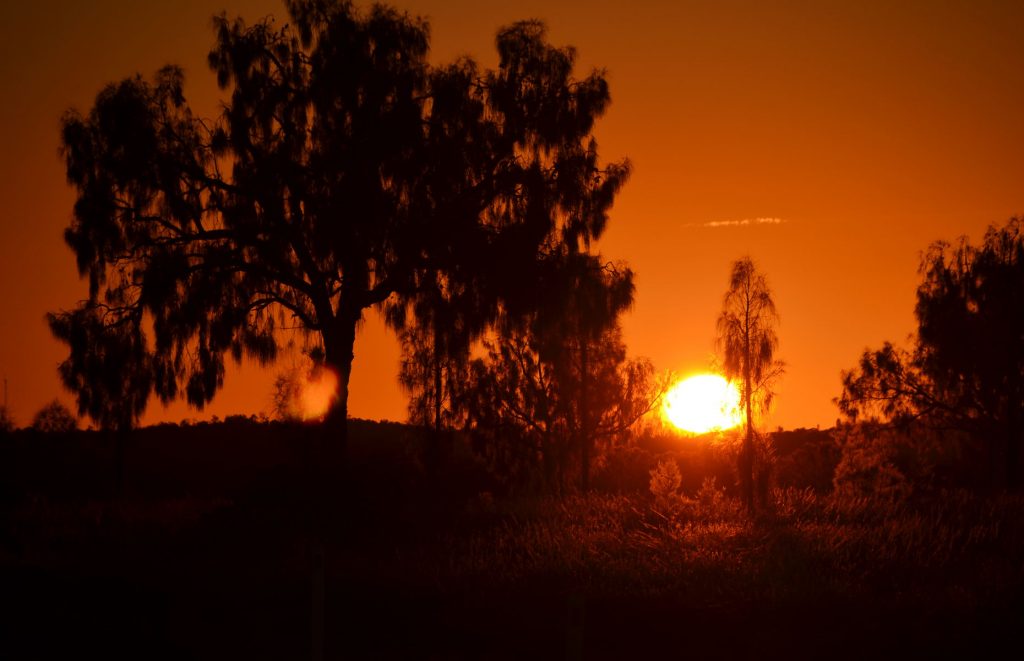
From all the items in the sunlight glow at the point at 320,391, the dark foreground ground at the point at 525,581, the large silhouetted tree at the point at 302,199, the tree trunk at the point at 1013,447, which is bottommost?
the dark foreground ground at the point at 525,581

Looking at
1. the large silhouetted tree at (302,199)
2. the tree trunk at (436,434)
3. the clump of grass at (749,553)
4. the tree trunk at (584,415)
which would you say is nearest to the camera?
the clump of grass at (749,553)

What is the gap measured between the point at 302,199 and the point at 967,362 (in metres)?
26.4

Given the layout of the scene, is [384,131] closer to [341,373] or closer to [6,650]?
[341,373]

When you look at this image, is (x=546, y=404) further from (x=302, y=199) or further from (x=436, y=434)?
(x=302, y=199)

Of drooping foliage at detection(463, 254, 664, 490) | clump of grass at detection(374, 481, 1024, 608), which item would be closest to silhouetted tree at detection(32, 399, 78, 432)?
drooping foliage at detection(463, 254, 664, 490)

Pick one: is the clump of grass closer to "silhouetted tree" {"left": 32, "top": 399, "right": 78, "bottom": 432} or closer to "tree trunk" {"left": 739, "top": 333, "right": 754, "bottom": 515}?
"tree trunk" {"left": 739, "top": 333, "right": 754, "bottom": 515}

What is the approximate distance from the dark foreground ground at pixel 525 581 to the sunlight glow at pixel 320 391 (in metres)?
2.67

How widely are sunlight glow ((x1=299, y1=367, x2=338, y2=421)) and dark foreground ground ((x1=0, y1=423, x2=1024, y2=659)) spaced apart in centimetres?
267

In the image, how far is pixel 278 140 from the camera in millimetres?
25094

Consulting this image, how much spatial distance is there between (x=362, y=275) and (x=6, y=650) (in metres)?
13.7

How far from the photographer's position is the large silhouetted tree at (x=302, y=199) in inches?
952

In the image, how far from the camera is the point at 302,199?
2445 centimetres

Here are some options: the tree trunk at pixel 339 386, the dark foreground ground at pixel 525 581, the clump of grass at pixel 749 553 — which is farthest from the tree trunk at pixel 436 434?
the clump of grass at pixel 749 553

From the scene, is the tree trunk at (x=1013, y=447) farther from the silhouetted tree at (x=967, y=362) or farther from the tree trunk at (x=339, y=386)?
the tree trunk at (x=339, y=386)
